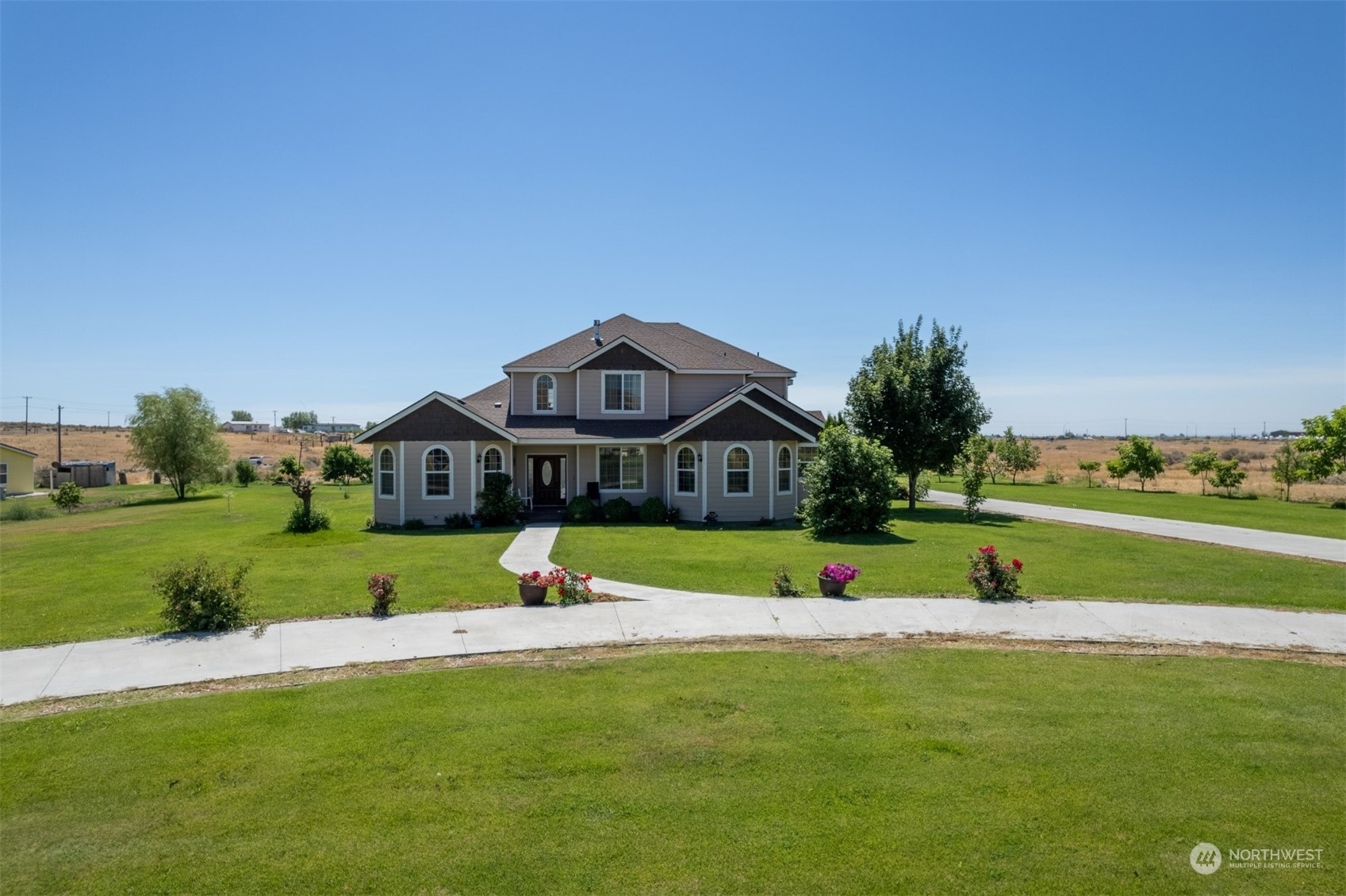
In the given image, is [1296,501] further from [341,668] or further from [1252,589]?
[341,668]

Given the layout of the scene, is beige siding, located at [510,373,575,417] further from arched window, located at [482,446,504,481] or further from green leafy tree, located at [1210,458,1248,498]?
green leafy tree, located at [1210,458,1248,498]

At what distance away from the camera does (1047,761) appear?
6.67m

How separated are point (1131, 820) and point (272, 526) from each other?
89.0ft

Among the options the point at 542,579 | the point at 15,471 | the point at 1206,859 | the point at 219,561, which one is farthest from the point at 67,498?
the point at 1206,859

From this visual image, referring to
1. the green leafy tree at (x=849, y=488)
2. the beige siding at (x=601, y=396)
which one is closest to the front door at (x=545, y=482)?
the beige siding at (x=601, y=396)

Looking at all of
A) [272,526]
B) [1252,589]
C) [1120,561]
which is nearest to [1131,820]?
[1252,589]

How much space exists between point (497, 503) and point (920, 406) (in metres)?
17.1

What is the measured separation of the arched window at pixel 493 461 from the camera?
2672cm

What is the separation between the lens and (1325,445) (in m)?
34.3

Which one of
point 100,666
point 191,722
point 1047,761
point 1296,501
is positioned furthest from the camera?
point 1296,501

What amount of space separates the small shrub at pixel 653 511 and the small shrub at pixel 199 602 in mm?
16183

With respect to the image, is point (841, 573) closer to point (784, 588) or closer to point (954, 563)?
point (784, 588)

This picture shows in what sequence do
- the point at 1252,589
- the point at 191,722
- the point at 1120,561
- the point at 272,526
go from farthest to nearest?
the point at 272,526 → the point at 1120,561 → the point at 1252,589 → the point at 191,722

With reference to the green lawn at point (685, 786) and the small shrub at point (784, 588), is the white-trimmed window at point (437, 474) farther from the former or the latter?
the green lawn at point (685, 786)
